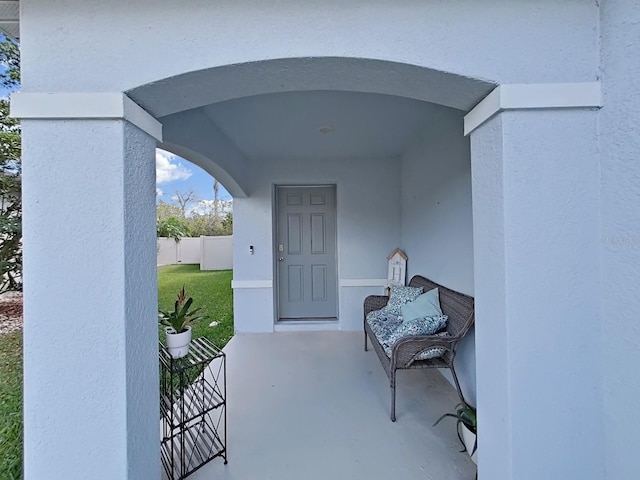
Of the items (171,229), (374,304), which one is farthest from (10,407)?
(171,229)

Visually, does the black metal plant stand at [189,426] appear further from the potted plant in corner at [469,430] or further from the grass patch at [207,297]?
the potted plant in corner at [469,430]

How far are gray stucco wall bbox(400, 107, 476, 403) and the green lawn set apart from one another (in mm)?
2034

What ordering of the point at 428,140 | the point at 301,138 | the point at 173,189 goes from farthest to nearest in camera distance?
the point at 173,189
the point at 301,138
the point at 428,140

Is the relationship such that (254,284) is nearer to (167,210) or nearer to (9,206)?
(9,206)

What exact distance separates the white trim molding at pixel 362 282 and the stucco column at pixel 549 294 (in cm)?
287

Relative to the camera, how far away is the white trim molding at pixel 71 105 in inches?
42.3

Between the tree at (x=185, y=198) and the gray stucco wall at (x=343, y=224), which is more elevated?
the tree at (x=185, y=198)

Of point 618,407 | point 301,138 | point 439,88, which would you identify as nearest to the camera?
point 618,407

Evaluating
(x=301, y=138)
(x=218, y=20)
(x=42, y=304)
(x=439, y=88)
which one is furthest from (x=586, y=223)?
(x=301, y=138)

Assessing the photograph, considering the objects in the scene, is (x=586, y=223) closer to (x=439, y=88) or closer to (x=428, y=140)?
(x=439, y=88)

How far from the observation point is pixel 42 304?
3.55 ft

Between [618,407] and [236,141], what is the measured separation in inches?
134

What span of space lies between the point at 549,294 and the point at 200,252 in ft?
36.9

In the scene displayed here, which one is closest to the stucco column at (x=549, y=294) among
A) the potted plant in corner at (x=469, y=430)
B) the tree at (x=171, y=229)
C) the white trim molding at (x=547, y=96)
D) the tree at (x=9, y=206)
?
the white trim molding at (x=547, y=96)
